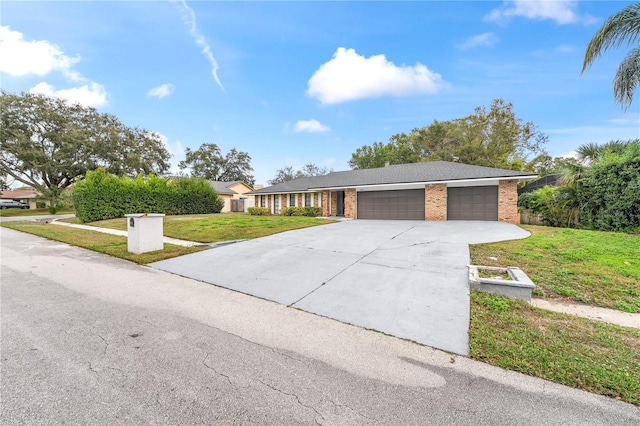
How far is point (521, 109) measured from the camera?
25953mm

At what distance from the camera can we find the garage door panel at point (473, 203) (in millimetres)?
14523

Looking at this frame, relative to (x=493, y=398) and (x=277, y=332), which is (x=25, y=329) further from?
(x=493, y=398)

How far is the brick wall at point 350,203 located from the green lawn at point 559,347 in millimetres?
Result: 14490

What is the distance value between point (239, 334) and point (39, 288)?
4.32 m

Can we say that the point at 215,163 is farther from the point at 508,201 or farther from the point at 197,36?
the point at 508,201

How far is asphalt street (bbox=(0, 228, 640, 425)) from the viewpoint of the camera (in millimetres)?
1887

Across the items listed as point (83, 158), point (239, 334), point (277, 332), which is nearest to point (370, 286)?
point (277, 332)

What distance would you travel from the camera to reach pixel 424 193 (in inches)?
634

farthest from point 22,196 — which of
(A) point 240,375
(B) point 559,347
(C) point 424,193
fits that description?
(B) point 559,347

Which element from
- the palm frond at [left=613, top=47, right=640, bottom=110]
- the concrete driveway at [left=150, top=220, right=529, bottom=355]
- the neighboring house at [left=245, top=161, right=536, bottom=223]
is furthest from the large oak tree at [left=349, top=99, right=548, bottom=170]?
the concrete driveway at [left=150, top=220, right=529, bottom=355]

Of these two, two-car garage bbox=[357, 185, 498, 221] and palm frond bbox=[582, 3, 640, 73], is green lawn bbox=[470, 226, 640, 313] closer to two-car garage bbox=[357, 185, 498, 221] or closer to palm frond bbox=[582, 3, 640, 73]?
palm frond bbox=[582, 3, 640, 73]

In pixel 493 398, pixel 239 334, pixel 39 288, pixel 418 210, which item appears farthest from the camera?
pixel 418 210

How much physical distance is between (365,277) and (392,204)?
501 inches

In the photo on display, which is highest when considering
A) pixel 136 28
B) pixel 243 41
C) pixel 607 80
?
pixel 243 41
